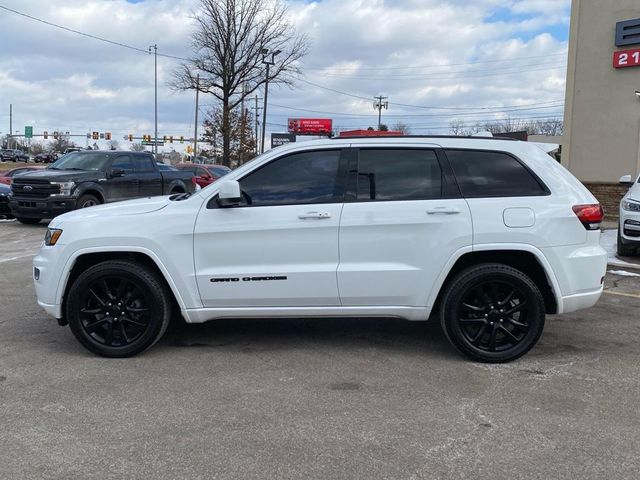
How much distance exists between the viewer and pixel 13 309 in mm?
6445

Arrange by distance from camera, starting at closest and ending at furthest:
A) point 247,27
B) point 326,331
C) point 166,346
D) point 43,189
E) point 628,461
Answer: point 628,461, point 166,346, point 326,331, point 43,189, point 247,27

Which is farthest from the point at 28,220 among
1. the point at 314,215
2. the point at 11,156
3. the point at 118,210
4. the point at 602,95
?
the point at 11,156

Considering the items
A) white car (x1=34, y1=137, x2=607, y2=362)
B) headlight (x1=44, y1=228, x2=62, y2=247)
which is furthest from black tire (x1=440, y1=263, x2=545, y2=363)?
headlight (x1=44, y1=228, x2=62, y2=247)

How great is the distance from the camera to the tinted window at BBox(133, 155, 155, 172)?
1521 cm

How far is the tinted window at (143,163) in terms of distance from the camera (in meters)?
15.2

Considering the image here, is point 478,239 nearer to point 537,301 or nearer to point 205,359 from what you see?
point 537,301

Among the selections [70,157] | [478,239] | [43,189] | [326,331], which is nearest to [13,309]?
[326,331]

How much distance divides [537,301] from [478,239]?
26.9 inches

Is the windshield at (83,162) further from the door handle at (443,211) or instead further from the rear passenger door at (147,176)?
the door handle at (443,211)

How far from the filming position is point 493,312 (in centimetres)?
472

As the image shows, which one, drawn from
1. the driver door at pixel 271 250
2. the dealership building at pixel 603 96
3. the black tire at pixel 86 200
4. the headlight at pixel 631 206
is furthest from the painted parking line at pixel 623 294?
the black tire at pixel 86 200

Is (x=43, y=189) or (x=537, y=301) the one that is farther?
(x=43, y=189)

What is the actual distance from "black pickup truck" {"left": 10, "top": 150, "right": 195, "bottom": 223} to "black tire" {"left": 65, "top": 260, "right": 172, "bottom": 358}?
939 centimetres

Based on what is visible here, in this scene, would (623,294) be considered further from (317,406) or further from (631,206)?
(317,406)
